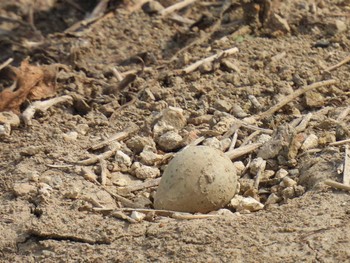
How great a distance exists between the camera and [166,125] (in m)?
4.34

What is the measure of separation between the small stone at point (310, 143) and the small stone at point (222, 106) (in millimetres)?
568

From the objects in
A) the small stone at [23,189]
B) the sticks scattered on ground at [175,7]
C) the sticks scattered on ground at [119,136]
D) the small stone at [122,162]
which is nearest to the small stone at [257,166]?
the small stone at [122,162]

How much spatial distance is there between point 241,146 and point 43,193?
36.3 inches

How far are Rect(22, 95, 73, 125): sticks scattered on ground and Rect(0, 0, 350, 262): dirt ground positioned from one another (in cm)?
2

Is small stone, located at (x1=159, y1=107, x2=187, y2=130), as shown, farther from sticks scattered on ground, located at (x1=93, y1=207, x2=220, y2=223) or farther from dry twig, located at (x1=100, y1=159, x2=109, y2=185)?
sticks scattered on ground, located at (x1=93, y1=207, x2=220, y2=223)

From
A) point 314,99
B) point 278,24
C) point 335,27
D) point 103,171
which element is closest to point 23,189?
point 103,171

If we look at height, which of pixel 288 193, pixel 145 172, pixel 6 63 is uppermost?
pixel 288 193

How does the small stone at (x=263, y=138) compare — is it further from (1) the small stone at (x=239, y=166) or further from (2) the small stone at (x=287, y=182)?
(2) the small stone at (x=287, y=182)

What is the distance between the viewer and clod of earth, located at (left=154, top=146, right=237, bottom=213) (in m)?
3.63

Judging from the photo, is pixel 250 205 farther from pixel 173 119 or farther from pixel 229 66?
pixel 229 66

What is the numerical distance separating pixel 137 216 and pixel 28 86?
1442 millimetres

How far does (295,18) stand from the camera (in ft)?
17.5

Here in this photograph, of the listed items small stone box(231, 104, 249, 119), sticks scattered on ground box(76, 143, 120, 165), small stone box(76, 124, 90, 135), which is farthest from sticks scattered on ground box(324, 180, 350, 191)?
small stone box(76, 124, 90, 135)

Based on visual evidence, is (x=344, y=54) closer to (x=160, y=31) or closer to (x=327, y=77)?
(x=327, y=77)
